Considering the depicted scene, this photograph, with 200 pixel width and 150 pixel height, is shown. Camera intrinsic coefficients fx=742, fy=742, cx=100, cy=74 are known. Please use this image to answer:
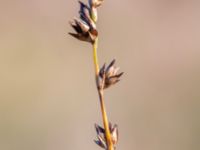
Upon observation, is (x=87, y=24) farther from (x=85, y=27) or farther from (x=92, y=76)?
(x=92, y=76)

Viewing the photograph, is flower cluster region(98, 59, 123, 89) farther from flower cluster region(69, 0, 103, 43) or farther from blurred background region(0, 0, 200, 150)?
blurred background region(0, 0, 200, 150)

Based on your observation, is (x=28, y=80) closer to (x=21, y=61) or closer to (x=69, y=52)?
(x=21, y=61)

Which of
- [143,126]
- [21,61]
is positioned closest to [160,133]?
[143,126]

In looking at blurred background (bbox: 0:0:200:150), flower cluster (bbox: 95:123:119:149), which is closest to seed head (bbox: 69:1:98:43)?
flower cluster (bbox: 95:123:119:149)

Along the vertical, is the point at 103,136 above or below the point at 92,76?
below

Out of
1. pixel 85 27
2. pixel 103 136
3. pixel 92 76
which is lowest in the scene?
pixel 103 136

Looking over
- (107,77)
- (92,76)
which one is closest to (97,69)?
(107,77)
